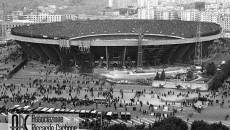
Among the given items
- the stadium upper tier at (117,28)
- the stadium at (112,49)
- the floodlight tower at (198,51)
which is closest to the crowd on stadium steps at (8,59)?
the stadium at (112,49)

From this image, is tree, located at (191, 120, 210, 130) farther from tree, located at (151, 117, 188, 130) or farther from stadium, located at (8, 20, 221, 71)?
stadium, located at (8, 20, 221, 71)

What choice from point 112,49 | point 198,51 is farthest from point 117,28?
point 112,49

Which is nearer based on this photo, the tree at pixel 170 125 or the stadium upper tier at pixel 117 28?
the tree at pixel 170 125

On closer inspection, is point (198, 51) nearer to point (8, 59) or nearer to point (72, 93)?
point (72, 93)

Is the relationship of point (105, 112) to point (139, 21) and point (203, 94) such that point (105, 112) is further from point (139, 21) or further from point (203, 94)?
point (139, 21)

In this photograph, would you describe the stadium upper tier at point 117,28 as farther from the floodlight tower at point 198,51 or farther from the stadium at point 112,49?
the floodlight tower at point 198,51

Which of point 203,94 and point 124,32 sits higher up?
point 124,32

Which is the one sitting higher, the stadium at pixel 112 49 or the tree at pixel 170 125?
the stadium at pixel 112 49

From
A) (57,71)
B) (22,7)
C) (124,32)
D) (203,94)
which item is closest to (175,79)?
(203,94)
